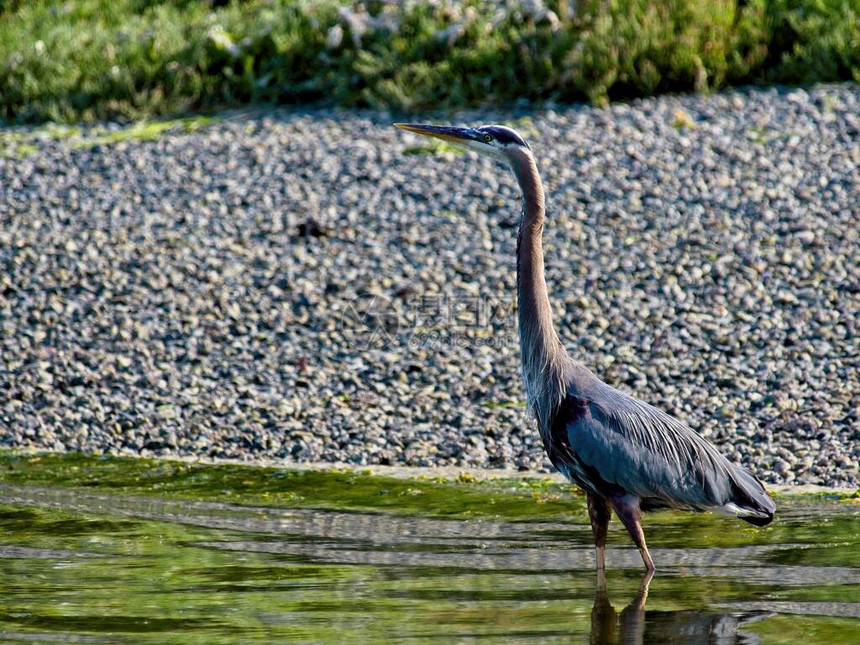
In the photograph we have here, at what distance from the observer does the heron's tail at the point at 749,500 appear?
223 inches

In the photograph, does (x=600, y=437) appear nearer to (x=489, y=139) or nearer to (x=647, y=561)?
(x=647, y=561)

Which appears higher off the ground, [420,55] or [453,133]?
[453,133]

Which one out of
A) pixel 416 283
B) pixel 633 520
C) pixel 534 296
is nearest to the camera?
pixel 633 520

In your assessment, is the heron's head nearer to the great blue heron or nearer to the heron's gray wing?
the great blue heron

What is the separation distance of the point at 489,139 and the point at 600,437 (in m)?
1.50

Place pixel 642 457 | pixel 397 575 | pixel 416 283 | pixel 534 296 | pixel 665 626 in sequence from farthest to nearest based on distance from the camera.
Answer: pixel 416 283 < pixel 534 296 < pixel 642 457 < pixel 397 575 < pixel 665 626

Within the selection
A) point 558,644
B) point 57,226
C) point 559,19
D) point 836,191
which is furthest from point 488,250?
point 558,644

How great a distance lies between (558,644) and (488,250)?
6841 mm

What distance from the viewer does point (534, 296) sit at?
583 centimetres

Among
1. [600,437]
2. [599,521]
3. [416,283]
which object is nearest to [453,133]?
[600,437]

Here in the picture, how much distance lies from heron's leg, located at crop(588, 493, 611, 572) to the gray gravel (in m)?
1.76

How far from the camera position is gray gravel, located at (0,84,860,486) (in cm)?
816

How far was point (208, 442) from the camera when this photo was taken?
26.3 feet

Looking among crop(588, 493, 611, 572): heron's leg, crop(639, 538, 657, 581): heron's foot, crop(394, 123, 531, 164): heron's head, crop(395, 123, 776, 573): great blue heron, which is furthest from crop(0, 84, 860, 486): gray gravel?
crop(394, 123, 531, 164): heron's head
